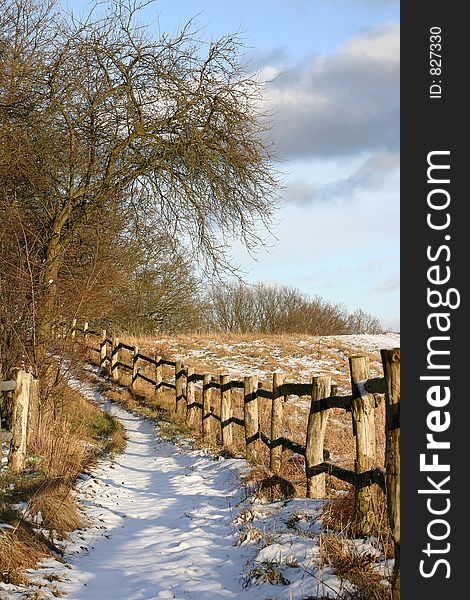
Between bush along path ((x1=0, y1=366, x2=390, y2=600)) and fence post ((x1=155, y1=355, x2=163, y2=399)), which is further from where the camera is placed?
fence post ((x1=155, y1=355, x2=163, y2=399))

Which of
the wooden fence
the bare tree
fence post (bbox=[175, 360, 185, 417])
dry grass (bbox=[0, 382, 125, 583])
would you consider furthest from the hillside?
the bare tree

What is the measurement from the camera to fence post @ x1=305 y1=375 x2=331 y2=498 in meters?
7.43

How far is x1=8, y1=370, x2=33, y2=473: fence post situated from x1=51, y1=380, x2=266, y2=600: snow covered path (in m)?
1.00

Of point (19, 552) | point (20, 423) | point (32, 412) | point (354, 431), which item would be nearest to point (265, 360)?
point (32, 412)

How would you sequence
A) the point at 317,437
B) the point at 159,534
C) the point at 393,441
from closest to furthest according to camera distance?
the point at 393,441
the point at 159,534
the point at 317,437

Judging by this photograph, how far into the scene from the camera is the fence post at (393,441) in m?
4.45

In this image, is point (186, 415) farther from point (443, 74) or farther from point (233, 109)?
point (443, 74)

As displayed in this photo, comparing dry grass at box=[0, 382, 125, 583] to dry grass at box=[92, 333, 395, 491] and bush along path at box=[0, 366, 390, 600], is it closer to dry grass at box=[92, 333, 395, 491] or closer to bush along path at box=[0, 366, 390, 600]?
bush along path at box=[0, 366, 390, 600]

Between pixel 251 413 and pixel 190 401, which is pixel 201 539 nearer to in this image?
pixel 251 413

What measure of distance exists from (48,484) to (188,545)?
7.06ft

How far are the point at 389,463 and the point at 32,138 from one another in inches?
397

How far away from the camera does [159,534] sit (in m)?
7.04

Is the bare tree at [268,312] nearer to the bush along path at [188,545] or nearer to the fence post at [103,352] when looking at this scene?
the fence post at [103,352]

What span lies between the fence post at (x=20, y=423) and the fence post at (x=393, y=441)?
19.2ft
